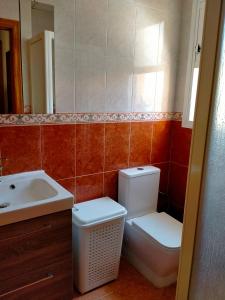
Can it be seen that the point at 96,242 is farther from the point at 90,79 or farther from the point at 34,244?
the point at 90,79

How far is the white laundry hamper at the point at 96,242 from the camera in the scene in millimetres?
1667

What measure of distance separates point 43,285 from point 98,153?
0.97 meters

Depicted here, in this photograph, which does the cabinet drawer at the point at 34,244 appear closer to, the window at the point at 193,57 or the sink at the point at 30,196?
the sink at the point at 30,196

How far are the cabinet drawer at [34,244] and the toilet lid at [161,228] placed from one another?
647mm

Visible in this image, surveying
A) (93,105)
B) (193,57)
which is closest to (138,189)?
(93,105)

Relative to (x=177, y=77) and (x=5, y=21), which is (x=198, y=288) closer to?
(x=5, y=21)

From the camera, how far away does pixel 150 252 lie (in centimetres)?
184

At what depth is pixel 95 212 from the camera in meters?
1.76

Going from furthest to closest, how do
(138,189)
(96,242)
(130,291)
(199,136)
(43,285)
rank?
(138,189) < (130,291) < (96,242) < (43,285) < (199,136)

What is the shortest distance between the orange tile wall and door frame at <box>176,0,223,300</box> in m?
1.33

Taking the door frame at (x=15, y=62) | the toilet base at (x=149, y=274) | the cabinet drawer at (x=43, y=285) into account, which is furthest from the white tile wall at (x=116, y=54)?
the toilet base at (x=149, y=274)

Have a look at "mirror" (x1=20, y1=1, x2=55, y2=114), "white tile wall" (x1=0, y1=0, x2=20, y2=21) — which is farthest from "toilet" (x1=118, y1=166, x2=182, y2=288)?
"white tile wall" (x1=0, y1=0, x2=20, y2=21)

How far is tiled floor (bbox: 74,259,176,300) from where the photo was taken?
5.82 feet

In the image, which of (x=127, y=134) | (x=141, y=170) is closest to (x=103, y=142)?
(x=127, y=134)
